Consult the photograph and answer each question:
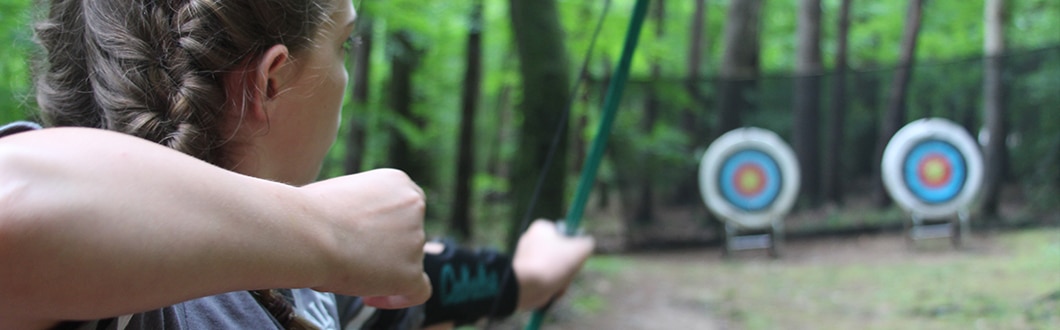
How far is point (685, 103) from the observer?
459cm

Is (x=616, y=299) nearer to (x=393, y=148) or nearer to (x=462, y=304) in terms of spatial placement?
(x=393, y=148)

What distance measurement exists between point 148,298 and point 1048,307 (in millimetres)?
1035

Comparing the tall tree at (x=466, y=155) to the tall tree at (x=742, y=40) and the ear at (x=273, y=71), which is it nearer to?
the tall tree at (x=742, y=40)

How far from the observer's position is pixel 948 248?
2.43 metres

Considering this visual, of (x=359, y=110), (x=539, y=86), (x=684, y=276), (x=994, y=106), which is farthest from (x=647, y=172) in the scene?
(x=539, y=86)

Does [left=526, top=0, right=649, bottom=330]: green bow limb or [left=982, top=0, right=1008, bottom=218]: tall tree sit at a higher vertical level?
[left=526, top=0, right=649, bottom=330]: green bow limb

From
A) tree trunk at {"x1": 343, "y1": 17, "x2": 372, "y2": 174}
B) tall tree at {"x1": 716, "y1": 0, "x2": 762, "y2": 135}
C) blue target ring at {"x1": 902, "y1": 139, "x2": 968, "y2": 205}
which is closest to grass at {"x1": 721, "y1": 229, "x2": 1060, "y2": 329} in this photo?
blue target ring at {"x1": 902, "y1": 139, "x2": 968, "y2": 205}

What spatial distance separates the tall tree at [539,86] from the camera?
7.63 ft

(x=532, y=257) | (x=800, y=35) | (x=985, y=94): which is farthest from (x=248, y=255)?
(x=800, y=35)

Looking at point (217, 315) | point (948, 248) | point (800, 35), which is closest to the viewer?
point (217, 315)

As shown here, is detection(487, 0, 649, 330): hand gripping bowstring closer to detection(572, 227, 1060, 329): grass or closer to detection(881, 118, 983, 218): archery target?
detection(572, 227, 1060, 329): grass

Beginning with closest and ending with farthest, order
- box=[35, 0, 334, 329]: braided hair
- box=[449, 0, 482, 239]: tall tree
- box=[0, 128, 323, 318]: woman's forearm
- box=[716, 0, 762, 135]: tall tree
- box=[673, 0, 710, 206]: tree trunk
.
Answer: box=[0, 128, 323, 318]: woman's forearm
box=[35, 0, 334, 329]: braided hair
box=[673, 0, 710, 206]: tree trunk
box=[449, 0, 482, 239]: tall tree
box=[716, 0, 762, 135]: tall tree

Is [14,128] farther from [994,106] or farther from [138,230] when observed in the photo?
[994,106]

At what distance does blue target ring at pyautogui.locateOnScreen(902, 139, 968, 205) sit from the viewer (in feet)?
11.5
